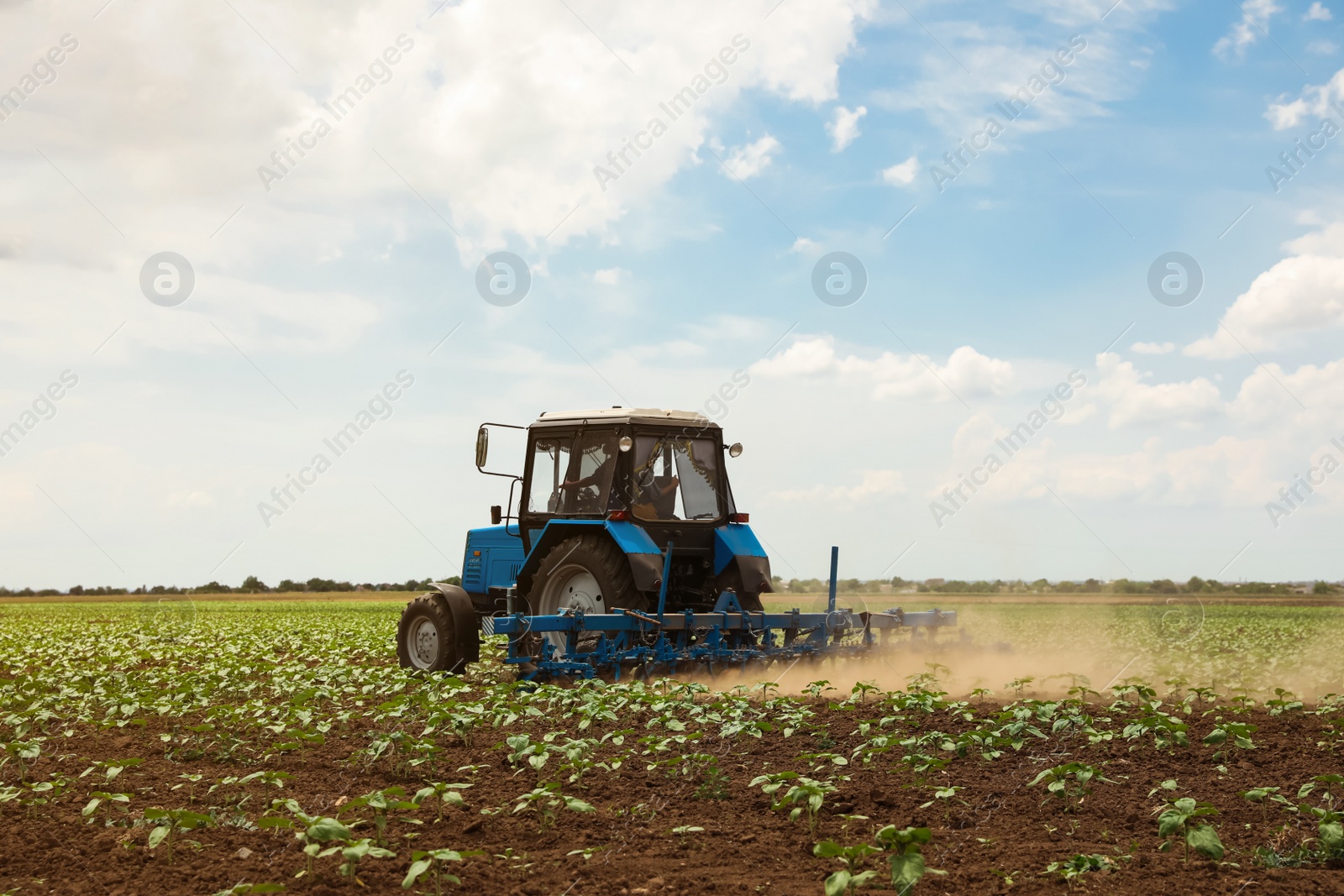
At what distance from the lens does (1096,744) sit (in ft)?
21.9

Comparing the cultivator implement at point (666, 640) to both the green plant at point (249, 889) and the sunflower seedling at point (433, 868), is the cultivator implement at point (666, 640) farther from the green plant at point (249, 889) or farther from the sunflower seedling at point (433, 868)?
the green plant at point (249, 889)

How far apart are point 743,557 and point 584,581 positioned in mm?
1702

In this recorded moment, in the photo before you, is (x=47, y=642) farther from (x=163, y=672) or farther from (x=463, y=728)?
(x=463, y=728)

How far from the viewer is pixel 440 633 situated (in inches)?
442

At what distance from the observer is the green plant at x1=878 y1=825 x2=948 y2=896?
12.1 ft

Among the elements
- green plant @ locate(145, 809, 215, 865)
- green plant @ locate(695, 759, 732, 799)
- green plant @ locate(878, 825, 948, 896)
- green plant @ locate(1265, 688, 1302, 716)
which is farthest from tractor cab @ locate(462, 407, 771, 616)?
green plant @ locate(878, 825, 948, 896)

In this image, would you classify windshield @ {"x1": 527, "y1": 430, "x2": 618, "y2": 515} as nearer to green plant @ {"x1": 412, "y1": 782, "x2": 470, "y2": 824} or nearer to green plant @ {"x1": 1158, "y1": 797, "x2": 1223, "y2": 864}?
green plant @ {"x1": 412, "y1": 782, "x2": 470, "y2": 824}

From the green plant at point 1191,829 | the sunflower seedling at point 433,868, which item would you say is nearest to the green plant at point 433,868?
the sunflower seedling at point 433,868

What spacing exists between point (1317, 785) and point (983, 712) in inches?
94.0

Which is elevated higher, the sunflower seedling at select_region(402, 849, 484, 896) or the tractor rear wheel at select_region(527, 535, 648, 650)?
the tractor rear wheel at select_region(527, 535, 648, 650)

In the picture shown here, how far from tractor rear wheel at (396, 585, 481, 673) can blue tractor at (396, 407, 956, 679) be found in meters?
0.02

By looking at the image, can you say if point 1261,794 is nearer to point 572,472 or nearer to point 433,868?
point 433,868

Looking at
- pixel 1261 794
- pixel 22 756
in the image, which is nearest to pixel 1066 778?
pixel 1261 794

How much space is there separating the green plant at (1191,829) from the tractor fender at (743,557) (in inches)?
246
